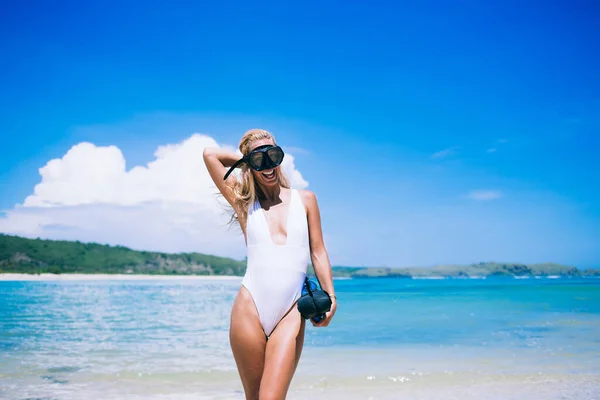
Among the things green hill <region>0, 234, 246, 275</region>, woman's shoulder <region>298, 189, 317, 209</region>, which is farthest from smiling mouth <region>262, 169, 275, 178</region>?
green hill <region>0, 234, 246, 275</region>

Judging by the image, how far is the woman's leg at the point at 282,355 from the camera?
116 inches

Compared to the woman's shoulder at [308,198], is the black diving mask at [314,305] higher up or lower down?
lower down

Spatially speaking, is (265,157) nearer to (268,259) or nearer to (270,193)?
(270,193)

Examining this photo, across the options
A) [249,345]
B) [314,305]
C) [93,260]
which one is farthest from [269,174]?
[93,260]

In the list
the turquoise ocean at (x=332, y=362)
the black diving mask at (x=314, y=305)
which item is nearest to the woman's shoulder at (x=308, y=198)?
the black diving mask at (x=314, y=305)

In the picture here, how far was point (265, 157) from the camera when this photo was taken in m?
3.31

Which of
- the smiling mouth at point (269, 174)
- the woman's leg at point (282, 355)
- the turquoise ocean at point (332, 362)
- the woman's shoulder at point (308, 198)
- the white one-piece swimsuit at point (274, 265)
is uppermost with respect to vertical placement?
the smiling mouth at point (269, 174)

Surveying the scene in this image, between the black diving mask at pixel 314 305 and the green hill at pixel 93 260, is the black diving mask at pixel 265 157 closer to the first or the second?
the black diving mask at pixel 314 305

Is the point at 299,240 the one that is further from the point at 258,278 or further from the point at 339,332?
the point at 339,332

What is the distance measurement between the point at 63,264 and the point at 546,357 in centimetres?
11536

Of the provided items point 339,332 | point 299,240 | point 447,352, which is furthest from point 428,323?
point 299,240

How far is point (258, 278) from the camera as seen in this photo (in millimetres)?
3223

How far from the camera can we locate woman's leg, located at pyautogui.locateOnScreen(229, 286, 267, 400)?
311 cm

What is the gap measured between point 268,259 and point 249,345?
0.51 metres
